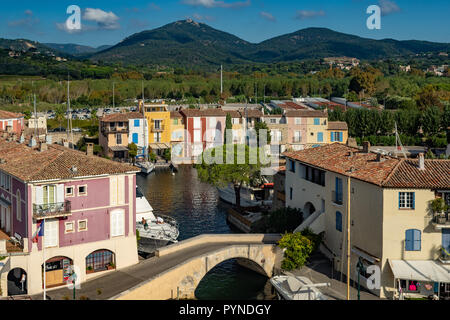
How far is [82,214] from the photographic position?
32219mm

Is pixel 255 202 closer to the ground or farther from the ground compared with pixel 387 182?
closer to the ground

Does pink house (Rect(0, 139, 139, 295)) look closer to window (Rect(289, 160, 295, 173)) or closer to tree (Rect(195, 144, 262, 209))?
window (Rect(289, 160, 295, 173))

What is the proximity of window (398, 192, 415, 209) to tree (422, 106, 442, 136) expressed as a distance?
180ft

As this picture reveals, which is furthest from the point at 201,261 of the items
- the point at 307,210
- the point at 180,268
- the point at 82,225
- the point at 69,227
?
the point at 307,210

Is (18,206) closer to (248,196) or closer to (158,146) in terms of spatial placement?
A: (248,196)

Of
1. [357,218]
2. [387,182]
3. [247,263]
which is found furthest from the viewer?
[247,263]

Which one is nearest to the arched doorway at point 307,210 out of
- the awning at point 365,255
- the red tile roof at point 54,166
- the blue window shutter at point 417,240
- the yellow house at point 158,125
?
the awning at point 365,255

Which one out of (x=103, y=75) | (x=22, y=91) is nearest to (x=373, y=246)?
(x=22, y=91)

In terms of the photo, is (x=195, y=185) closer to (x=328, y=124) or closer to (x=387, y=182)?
(x=328, y=124)

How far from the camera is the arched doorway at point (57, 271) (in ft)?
103

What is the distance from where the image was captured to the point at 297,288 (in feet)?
97.6

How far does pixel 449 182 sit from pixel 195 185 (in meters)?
37.3

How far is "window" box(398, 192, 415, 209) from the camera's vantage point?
3038 cm

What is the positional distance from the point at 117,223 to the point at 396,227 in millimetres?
13975
